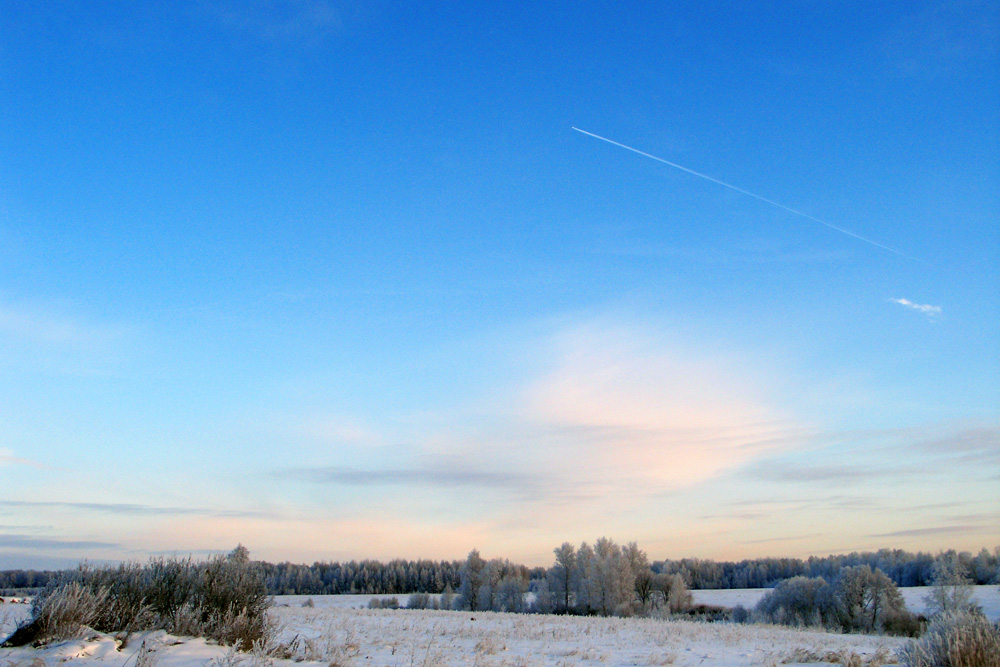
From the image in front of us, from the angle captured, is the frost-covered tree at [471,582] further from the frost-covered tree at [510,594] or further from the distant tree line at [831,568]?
the distant tree line at [831,568]

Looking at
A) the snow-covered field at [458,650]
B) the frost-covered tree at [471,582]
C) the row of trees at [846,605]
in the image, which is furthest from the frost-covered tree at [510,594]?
the snow-covered field at [458,650]

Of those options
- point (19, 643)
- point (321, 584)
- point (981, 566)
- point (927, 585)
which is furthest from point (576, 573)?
point (19, 643)

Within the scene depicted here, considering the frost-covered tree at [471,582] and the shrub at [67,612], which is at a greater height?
the shrub at [67,612]

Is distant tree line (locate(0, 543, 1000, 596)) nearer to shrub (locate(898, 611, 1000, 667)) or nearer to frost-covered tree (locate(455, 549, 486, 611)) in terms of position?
frost-covered tree (locate(455, 549, 486, 611))

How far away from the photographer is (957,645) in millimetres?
9039

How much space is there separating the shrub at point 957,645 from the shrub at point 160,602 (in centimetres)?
1122

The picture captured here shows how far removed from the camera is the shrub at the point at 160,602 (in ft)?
30.5

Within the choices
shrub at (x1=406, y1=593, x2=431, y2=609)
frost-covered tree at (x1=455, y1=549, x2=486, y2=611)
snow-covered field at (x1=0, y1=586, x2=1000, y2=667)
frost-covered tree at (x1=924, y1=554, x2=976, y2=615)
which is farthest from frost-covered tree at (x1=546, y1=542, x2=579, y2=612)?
snow-covered field at (x1=0, y1=586, x2=1000, y2=667)

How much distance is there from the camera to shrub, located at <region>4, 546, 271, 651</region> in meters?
9.29

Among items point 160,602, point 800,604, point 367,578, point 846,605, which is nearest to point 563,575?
point 800,604

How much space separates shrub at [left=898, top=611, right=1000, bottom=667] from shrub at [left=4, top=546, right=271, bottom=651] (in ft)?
36.8

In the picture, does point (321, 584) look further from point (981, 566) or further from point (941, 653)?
point (941, 653)

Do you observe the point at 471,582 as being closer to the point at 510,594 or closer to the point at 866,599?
the point at 510,594

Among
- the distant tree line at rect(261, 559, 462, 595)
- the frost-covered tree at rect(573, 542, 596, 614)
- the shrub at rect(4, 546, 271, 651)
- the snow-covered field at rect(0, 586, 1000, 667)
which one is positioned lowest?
the distant tree line at rect(261, 559, 462, 595)
